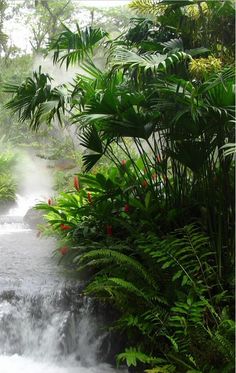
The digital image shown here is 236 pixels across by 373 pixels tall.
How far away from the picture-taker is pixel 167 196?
3.36 m

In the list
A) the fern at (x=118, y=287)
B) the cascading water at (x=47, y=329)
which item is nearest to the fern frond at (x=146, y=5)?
the fern at (x=118, y=287)

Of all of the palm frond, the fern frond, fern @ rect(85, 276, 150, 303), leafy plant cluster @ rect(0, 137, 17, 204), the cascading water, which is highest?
the fern frond

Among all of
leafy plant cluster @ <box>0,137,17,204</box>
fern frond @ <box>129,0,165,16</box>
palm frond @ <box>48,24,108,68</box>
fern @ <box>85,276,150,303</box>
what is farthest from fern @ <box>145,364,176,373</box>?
leafy plant cluster @ <box>0,137,17,204</box>

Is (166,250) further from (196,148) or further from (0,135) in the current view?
(0,135)

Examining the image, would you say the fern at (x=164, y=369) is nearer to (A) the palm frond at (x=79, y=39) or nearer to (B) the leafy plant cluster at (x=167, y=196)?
(B) the leafy plant cluster at (x=167, y=196)

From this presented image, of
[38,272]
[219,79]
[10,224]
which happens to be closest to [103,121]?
[219,79]

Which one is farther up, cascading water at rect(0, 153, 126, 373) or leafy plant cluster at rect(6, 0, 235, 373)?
leafy plant cluster at rect(6, 0, 235, 373)

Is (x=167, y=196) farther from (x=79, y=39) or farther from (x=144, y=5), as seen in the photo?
(x=144, y=5)

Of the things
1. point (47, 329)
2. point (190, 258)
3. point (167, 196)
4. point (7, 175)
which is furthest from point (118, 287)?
point (7, 175)

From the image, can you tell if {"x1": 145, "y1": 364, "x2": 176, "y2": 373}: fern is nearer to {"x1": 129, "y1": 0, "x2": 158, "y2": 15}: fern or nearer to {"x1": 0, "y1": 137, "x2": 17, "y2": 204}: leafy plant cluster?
{"x1": 129, "y1": 0, "x2": 158, "y2": 15}: fern

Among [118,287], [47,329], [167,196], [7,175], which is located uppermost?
[7,175]

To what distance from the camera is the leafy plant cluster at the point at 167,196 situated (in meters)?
2.41

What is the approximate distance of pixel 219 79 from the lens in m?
2.29

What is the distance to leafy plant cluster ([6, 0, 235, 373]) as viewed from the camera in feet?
7.91
